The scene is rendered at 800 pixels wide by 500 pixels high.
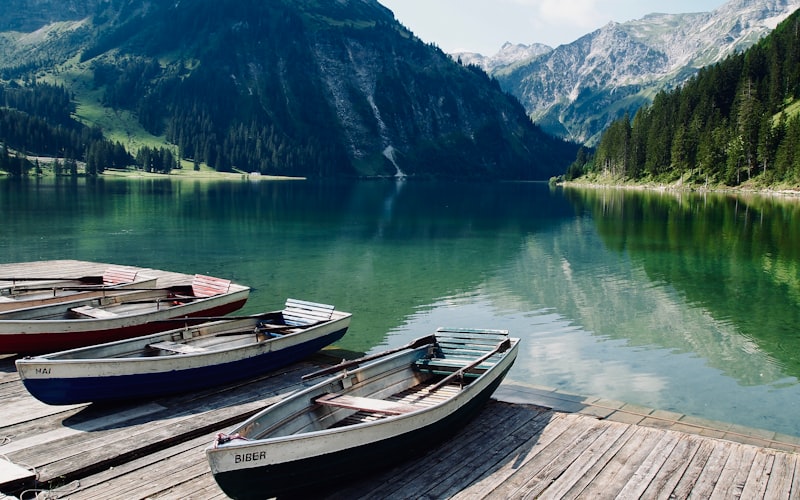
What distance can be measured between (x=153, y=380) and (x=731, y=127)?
581 ft

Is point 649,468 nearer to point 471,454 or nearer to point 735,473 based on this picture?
point 735,473

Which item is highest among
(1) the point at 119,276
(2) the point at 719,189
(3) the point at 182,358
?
(2) the point at 719,189

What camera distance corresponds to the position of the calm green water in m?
23.1

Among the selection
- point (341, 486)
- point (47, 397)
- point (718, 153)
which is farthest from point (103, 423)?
point (718, 153)

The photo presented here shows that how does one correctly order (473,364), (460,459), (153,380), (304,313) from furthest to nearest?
(304,313)
(153,380)
(473,364)
(460,459)

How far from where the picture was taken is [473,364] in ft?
47.0

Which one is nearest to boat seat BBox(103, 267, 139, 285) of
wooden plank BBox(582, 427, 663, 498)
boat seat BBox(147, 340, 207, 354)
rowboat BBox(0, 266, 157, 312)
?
rowboat BBox(0, 266, 157, 312)

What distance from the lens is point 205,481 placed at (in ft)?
35.6

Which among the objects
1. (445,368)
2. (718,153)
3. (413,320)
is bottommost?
(413,320)

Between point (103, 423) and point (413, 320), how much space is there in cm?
1868

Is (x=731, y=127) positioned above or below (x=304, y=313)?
above

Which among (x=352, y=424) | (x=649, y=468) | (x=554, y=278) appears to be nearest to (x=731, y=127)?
(x=554, y=278)

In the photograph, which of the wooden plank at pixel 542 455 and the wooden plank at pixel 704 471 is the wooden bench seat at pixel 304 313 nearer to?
the wooden plank at pixel 542 455

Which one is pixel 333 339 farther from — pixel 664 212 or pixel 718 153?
pixel 718 153
